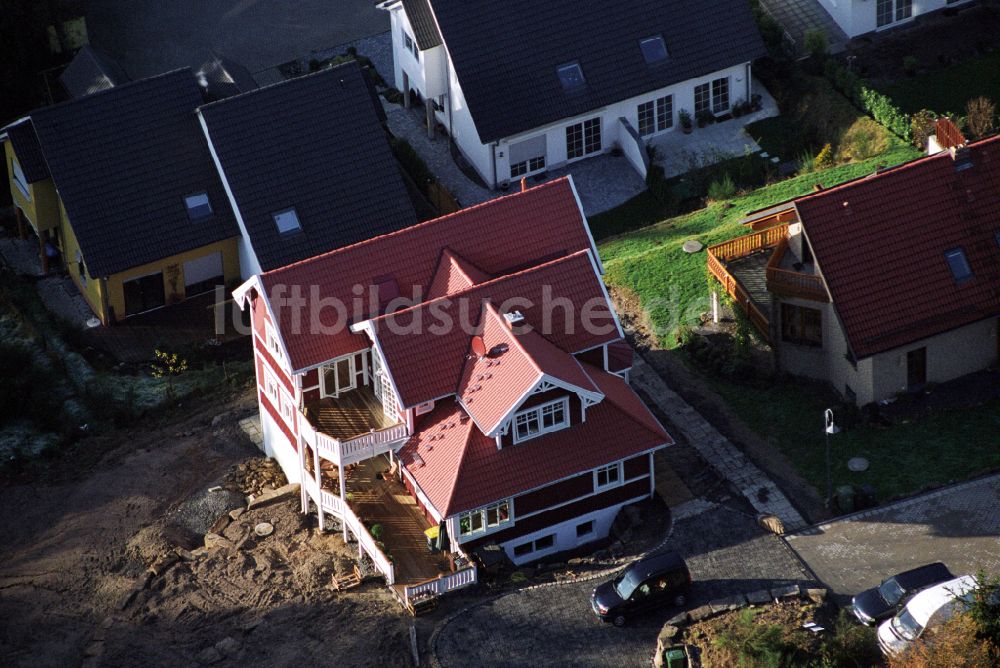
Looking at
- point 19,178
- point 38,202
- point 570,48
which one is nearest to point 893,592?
point 570,48

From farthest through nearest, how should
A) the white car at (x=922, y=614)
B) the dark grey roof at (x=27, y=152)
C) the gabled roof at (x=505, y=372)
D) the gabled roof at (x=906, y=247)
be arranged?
the dark grey roof at (x=27, y=152), the gabled roof at (x=906, y=247), the gabled roof at (x=505, y=372), the white car at (x=922, y=614)

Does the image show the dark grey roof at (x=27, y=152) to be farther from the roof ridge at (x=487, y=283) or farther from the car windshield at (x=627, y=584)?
the car windshield at (x=627, y=584)

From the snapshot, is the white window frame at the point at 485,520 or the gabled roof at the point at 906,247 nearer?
the white window frame at the point at 485,520

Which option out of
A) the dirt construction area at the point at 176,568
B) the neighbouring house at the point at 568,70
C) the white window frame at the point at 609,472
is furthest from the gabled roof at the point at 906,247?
the dirt construction area at the point at 176,568

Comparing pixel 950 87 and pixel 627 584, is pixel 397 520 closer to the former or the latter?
pixel 627 584

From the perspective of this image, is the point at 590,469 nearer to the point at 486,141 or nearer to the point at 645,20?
the point at 486,141

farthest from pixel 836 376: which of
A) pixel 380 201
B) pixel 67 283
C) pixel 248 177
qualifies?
pixel 67 283
